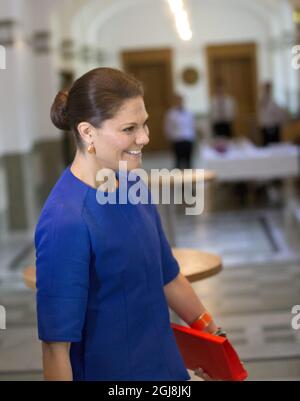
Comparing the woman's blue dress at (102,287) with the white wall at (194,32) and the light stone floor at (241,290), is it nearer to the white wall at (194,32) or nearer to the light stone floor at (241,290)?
the light stone floor at (241,290)

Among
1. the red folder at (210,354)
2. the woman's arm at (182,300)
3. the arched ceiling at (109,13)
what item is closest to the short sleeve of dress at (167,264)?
the woman's arm at (182,300)

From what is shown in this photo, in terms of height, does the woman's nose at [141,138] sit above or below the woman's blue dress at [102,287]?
above

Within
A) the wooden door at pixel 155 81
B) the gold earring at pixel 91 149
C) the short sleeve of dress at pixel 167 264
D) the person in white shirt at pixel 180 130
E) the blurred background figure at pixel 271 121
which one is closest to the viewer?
the gold earring at pixel 91 149

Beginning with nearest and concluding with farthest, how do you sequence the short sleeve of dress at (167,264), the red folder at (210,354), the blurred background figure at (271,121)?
the red folder at (210,354) → the short sleeve of dress at (167,264) → the blurred background figure at (271,121)

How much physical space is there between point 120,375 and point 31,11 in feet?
33.5

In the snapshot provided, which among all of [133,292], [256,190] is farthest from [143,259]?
[256,190]

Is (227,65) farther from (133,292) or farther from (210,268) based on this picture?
(133,292)

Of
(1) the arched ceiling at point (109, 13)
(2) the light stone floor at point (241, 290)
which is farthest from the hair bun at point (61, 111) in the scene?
(1) the arched ceiling at point (109, 13)

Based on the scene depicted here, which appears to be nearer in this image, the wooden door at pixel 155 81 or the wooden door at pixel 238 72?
the wooden door at pixel 238 72

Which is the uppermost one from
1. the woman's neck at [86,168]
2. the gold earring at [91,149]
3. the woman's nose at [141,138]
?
the woman's nose at [141,138]

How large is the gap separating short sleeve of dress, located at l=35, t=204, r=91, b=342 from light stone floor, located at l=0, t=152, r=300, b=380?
1604mm

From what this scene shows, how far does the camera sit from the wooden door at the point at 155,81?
22.4 m

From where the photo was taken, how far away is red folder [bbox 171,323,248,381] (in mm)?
2172

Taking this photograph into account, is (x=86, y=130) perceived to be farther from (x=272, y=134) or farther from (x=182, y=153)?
(x=182, y=153)
